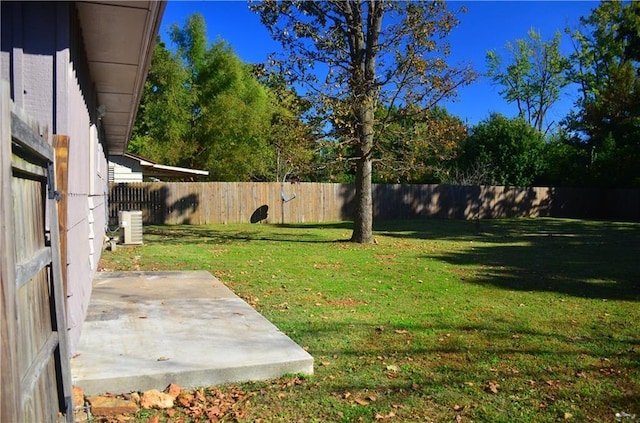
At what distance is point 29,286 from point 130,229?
40.7 ft

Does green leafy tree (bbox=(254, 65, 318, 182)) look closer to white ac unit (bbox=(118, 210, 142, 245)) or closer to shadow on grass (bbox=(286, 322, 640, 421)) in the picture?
white ac unit (bbox=(118, 210, 142, 245))

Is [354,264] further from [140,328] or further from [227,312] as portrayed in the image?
[140,328]

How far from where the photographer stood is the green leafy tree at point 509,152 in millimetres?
32938

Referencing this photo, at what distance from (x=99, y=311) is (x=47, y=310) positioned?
3287 millimetres

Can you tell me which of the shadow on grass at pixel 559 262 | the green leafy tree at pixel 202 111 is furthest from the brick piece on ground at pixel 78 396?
the green leafy tree at pixel 202 111

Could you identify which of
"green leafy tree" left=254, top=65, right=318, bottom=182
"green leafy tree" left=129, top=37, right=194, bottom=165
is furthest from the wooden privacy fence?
"green leafy tree" left=254, top=65, right=318, bottom=182

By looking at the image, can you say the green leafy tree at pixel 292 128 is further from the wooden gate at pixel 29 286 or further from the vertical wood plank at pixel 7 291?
the vertical wood plank at pixel 7 291

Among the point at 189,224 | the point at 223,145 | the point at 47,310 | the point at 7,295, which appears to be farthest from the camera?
the point at 223,145

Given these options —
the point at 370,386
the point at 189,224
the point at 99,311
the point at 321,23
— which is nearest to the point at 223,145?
the point at 189,224

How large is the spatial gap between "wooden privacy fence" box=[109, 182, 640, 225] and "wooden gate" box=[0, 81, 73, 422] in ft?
63.3

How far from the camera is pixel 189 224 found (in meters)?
23.4

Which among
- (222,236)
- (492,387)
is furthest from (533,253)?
(492,387)

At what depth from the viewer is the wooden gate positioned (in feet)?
6.07

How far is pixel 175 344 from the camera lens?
186 inches
